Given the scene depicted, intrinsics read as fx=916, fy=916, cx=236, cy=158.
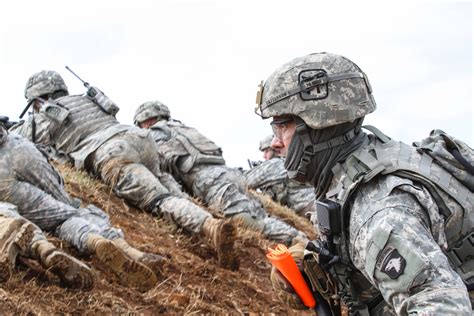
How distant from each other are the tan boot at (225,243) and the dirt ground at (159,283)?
76 mm

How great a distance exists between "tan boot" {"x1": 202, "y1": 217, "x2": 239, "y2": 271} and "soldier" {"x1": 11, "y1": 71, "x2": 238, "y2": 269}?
497 millimetres

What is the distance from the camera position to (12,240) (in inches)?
232

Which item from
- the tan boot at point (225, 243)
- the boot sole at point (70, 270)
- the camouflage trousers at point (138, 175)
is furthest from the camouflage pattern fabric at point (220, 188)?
the boot sole at point (70, 270)

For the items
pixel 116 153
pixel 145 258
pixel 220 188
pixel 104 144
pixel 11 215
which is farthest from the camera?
pixel 220 188

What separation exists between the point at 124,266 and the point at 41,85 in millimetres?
4584

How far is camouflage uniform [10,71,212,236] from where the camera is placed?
9.28 m

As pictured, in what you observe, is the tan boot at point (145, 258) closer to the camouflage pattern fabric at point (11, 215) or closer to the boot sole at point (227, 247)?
the camouflage pattern fabric at point (11, 215)

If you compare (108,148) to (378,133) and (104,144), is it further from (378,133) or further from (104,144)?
(378,133)

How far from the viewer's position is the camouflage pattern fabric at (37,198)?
7.01 meters

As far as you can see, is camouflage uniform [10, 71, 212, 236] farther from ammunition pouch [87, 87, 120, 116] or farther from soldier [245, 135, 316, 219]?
soldier [245, 135, 316, 219]

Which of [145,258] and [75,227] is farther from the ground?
[75,227]

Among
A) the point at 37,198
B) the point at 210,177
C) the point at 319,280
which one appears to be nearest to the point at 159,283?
the point at 37,198

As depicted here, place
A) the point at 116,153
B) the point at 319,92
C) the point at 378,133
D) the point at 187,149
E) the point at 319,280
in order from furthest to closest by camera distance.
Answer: the point at 187,149 < the point at 116,153 < the point at 319,280 < the point at 378,133 < the point at 319,92

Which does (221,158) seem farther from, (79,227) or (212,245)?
(79,227)
